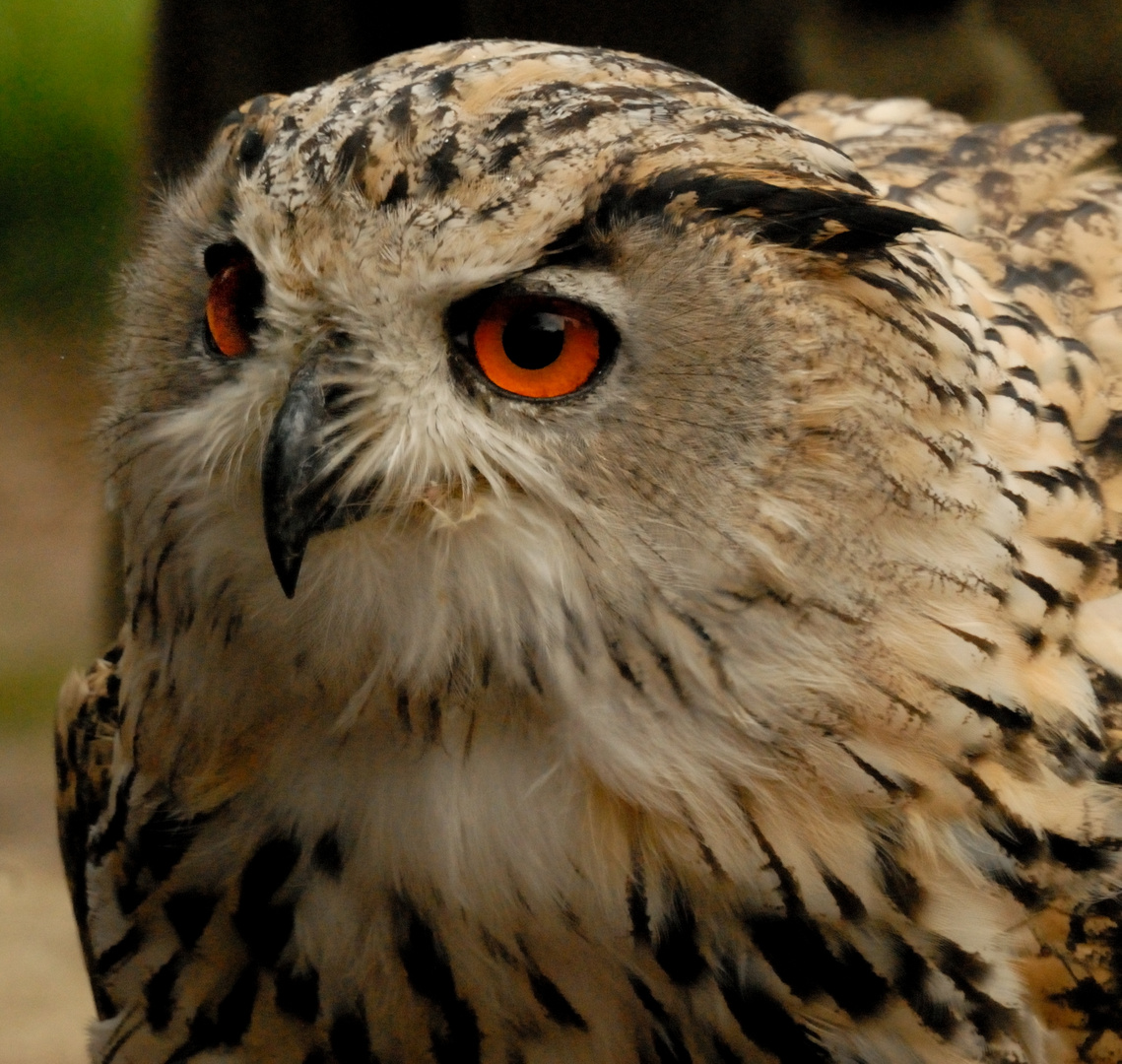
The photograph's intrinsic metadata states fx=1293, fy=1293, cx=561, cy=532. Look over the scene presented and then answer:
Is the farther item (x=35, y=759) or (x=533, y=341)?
(x=35, y=759)

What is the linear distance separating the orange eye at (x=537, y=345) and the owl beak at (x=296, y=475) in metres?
0.11

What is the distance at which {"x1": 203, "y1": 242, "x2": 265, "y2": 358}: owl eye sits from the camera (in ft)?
2.98

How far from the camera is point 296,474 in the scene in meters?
0.84

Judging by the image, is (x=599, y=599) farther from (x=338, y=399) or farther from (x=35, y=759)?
(x=35, y=759)

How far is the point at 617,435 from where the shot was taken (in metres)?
0.84

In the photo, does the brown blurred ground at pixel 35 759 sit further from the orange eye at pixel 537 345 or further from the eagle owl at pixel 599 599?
the orange eye at pixel 537 345

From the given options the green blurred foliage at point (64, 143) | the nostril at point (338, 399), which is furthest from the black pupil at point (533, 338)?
the green blurred foliage at point (64, 143)

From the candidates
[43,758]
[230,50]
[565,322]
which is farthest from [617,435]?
[43,758]

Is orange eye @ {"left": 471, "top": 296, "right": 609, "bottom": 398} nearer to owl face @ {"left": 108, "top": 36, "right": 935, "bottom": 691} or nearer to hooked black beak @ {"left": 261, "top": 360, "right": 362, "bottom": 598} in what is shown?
owl face @ {"left": 108, "top": 36, "right": 935, "bottom": 691}

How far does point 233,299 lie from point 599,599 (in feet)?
1.10

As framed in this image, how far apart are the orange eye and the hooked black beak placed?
0.11 meters

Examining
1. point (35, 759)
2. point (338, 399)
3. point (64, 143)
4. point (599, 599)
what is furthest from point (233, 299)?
point (35, 759)

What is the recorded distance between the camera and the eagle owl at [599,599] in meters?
0.84

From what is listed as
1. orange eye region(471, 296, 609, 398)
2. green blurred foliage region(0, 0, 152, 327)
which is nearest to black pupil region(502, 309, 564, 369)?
orange eye region(471, 296, 609, 398)
